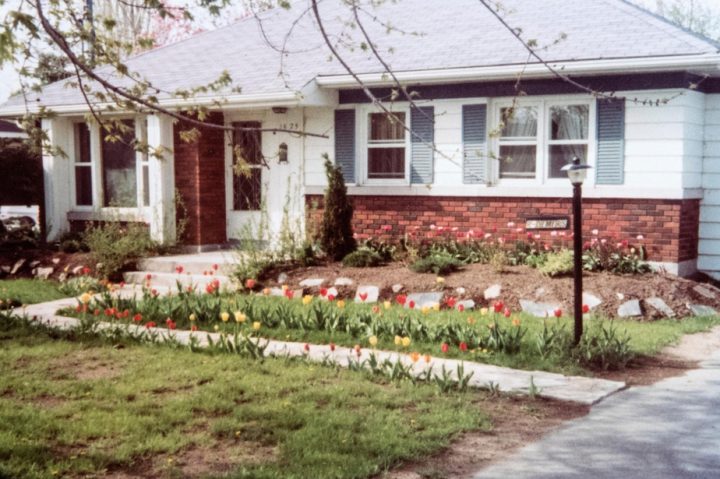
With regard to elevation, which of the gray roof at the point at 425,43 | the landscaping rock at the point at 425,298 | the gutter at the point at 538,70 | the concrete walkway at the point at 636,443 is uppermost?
the gray roof at the point at 425,43

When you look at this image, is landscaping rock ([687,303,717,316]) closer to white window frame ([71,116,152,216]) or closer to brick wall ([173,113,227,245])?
brick wall ([173,113,227,245])

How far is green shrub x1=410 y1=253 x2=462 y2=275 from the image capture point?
1155 cm

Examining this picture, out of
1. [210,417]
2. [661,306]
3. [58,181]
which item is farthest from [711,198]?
[58,181]

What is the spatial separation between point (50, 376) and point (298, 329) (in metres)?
2.73

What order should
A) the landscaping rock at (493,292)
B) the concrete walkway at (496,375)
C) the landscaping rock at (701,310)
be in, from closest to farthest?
1. the concrete walkway at (496,375)
2. the landscaping rock at (701,310)
3. the landscaping rock at (493,292)

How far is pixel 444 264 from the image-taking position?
1155 centimetres

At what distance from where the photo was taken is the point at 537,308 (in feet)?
33.5

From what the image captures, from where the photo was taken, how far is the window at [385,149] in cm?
1402

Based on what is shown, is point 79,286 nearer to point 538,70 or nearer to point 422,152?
point 422,152

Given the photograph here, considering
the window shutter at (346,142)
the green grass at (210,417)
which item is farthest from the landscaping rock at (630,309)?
the window shutter at (346,142)

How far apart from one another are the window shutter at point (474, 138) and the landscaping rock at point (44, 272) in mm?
7539

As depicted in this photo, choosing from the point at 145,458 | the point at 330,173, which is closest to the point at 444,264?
the point at 330,173

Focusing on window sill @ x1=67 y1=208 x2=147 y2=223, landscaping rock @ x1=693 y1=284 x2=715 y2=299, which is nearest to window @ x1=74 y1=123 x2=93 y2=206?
window sill @ x1=67 y1=208 x2=147 y2=223

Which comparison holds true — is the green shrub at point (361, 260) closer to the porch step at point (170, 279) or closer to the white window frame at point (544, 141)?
the porch step at point (170, 279)
